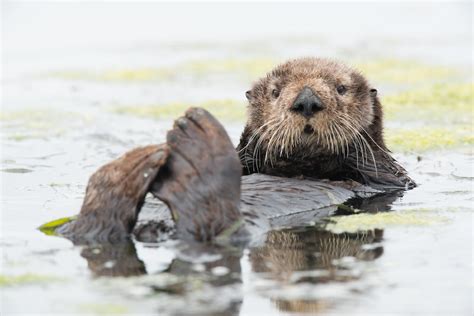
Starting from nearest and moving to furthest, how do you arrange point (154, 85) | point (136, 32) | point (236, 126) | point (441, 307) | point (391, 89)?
point (441, 307)
point (236, 126)
point (391, 89)
point (154, 85)
point (136, 32)

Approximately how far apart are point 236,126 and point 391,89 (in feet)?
12.8

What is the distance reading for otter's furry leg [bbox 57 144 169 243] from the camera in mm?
4605

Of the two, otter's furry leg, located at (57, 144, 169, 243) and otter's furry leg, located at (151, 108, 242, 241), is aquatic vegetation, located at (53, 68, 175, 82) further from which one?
otter's furry leg, located at (151, 108, 242, 241)

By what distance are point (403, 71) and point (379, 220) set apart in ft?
33.3

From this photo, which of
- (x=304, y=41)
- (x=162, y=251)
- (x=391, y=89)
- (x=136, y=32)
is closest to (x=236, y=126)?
(x=391, y=89)

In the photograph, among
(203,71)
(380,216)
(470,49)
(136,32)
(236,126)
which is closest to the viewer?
(380,216)

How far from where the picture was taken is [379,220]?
18.0ft

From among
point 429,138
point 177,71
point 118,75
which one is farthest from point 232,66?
point 429,138

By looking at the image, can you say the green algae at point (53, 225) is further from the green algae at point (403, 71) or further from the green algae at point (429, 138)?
the green algae at point (403, 71)

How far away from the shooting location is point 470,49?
1812 cm

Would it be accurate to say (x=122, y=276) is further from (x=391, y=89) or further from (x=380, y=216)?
(x=391, y=89)

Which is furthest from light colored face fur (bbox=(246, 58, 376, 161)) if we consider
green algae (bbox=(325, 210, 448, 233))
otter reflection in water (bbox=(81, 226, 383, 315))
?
otter reflection in water (bbox=(81, 226, 383, 315))

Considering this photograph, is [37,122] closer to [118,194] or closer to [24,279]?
[118,194]

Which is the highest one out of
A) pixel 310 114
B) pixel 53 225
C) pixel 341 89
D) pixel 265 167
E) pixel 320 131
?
pixel 341 89
